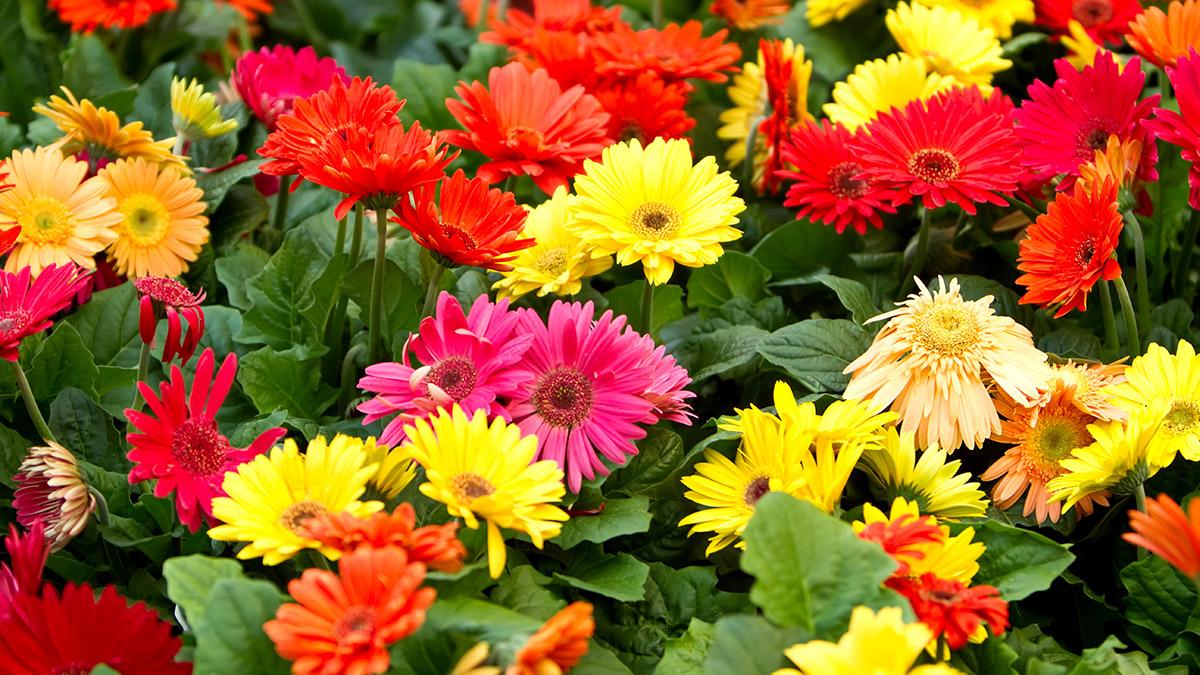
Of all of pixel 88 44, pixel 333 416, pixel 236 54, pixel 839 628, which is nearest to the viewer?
pixel 839 628

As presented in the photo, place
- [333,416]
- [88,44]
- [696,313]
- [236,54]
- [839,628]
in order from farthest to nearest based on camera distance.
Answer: [236,54], [88,44], [696,313], [333,416], [839,628]

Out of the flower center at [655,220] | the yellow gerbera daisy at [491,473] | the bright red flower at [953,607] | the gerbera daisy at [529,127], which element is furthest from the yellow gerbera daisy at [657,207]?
the bright red flower at [953,607]

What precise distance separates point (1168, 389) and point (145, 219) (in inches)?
42.5

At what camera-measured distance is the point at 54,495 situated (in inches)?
39.6

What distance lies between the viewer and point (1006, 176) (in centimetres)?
121

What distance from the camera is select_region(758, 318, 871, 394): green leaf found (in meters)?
1.18

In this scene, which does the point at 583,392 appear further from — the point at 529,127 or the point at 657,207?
the point at 529,127

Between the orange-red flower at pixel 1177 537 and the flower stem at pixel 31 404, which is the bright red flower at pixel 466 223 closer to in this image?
the flower stem at pixel 31 404

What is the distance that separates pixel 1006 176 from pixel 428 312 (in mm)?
589

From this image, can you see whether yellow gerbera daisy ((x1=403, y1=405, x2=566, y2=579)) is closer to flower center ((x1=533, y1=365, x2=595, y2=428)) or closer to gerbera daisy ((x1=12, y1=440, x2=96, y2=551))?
flower center ((x1=533, y1=365, x2=595, y2=428))

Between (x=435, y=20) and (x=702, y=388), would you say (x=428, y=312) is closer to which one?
(x=702, y=388)

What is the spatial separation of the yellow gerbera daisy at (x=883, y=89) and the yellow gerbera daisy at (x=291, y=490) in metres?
0.81

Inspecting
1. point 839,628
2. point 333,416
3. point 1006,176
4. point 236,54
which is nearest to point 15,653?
point 333,416

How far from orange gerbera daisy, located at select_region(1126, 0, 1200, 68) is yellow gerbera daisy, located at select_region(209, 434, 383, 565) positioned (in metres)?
0.99
